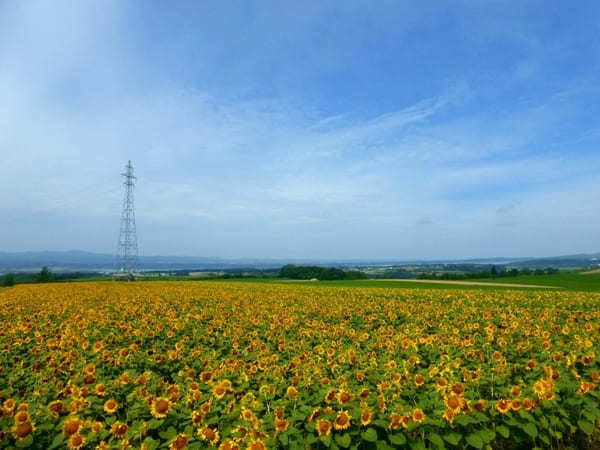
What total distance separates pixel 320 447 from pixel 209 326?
25.5 ft

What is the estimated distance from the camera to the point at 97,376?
19.6 ft

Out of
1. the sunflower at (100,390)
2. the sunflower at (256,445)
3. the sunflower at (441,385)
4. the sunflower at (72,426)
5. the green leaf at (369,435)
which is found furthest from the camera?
the sunflower at (100,390)

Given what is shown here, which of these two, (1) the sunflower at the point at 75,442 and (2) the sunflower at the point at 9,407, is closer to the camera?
(1) the sunflower at the point at 75,442

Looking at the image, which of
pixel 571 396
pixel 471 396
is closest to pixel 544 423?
pixel 471 396

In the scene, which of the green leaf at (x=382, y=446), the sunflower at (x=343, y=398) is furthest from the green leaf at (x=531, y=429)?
the sunflower at (x=343, y=398)

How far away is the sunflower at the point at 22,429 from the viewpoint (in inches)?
152

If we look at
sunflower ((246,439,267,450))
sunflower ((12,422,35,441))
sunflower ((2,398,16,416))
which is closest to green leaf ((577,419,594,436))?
sunflower ((246,439,267,450))

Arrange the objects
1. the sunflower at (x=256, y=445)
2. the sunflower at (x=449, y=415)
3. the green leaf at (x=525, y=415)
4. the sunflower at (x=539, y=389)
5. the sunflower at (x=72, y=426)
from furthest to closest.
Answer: the sunflower at (x=539, y=389), the green leaf at (x=525, y=415), the sunflower at (x=449, y=415), the sunflower at (x=72, y=426), the sunflower at (x=256, y=445)

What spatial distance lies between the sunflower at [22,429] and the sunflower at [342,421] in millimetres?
3557

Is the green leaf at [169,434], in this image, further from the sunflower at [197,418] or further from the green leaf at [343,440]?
the green leaf at [343,440]

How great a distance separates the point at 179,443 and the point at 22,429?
1960 mm

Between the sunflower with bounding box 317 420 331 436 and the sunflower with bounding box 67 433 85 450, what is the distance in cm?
262

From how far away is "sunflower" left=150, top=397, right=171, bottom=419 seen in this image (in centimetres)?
414

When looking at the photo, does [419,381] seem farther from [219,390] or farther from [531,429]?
[219,390]
